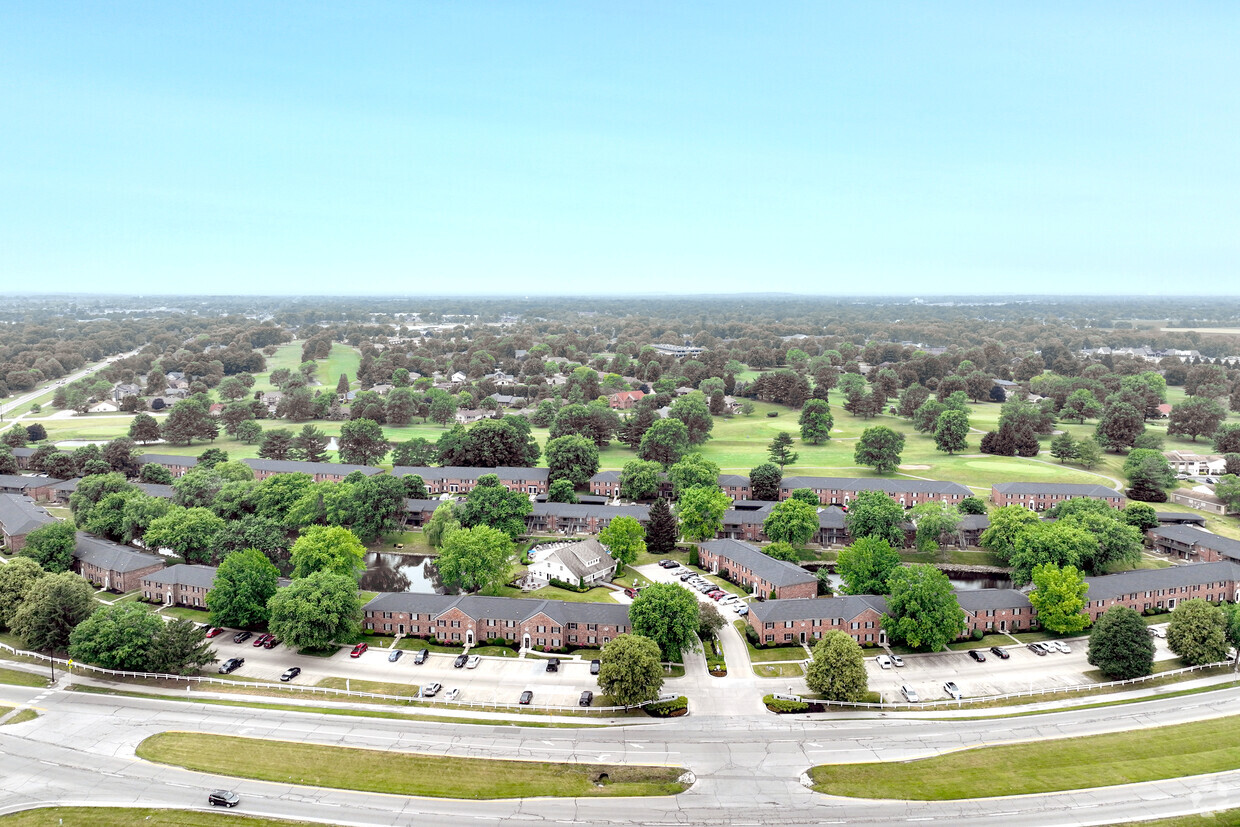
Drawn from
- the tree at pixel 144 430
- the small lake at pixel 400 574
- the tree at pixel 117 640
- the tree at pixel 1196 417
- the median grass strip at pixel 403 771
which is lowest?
the small lake at pixel 400 574

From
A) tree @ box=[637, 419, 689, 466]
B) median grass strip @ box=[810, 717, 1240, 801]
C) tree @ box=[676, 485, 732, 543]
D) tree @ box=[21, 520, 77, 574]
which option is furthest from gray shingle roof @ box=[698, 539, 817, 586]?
tree @ box=[21, 520, 77, 574]

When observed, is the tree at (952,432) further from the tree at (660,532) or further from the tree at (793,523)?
the tree at (660,532)

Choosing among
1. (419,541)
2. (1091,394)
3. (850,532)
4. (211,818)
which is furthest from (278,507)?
(1091,394)

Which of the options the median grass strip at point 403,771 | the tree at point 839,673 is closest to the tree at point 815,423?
the tree at point 839,673

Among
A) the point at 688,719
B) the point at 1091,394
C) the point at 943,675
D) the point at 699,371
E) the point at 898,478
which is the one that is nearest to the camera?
the point at 688,719

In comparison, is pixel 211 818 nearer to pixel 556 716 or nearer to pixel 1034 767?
pixel 556 716

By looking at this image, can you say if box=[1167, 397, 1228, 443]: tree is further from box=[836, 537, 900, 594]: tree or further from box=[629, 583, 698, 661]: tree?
box=[629, 583, 698, 661]: tree
